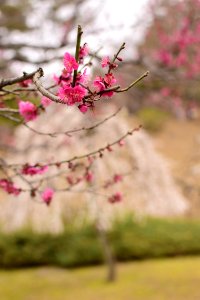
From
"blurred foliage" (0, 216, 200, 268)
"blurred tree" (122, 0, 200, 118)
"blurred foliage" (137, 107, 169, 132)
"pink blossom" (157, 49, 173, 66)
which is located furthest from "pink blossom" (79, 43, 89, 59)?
"blurred foliage" (137, 107, 169, 132)

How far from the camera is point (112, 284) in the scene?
10.4 metres

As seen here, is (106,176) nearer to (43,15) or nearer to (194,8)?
(43,15)

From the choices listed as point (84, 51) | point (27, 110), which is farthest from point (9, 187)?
point (84, 51)

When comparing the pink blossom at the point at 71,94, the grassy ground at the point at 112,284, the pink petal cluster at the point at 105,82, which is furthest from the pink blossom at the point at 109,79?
the grassy ground at the point at 112,284

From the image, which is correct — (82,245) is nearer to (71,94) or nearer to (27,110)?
(27,110)

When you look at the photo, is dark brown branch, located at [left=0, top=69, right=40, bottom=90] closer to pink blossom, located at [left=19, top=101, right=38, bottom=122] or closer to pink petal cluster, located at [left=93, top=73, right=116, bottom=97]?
pink petal cluster, located at [left=93, top=73, right=116, bottom=97]

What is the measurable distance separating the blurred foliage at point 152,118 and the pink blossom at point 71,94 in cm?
2862

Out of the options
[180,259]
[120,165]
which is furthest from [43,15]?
[180,259]

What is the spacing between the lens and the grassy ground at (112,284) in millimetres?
9514

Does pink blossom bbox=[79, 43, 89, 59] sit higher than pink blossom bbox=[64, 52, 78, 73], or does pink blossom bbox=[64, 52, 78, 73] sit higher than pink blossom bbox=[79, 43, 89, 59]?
pink blossom bbox=[79, 43, 89, 59]

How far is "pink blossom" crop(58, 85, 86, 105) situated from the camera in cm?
207

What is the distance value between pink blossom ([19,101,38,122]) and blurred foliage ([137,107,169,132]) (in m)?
27.2

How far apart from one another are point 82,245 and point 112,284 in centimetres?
198

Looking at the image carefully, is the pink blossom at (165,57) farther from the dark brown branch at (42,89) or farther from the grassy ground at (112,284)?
the dark brown branch at (42,89)
